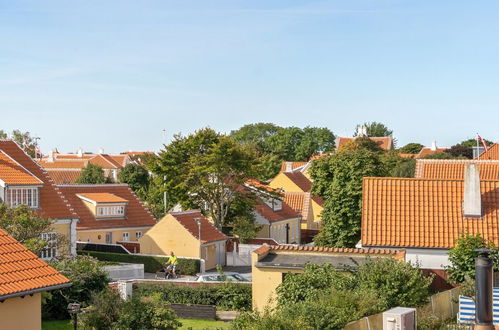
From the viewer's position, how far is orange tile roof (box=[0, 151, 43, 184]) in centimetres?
4397

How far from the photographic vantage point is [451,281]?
102 ft

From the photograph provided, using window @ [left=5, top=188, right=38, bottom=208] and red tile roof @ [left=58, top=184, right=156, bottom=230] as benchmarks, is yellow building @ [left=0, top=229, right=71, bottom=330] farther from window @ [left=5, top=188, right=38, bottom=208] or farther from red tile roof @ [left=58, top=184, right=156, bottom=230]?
red tile roof @ [left=58, top=184, right=156, bottom=230]

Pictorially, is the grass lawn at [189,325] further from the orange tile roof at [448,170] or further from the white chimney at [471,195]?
the orange tile roof at [448,170]

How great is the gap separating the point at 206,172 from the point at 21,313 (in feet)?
134

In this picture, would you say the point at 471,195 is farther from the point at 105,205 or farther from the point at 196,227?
the point at 105,205

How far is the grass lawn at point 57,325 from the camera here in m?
28.8

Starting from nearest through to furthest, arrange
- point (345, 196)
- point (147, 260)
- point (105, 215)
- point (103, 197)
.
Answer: point (147, 260)
point (345, 196)
point (105, 215)
point (103, 197)

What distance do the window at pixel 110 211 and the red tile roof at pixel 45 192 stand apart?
833 centimetres

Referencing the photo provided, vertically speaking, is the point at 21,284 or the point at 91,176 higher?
the point at 91,176

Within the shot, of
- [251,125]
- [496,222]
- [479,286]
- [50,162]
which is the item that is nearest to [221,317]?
[496,222]

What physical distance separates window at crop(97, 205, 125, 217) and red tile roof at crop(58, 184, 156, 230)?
0.45m

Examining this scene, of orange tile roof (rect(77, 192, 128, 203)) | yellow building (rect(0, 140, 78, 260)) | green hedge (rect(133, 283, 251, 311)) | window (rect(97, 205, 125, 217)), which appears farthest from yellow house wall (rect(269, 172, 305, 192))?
green hedge (rect(133, 283, 251, 311))

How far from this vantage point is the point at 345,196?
159 ft

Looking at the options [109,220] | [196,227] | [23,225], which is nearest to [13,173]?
[23,225]
